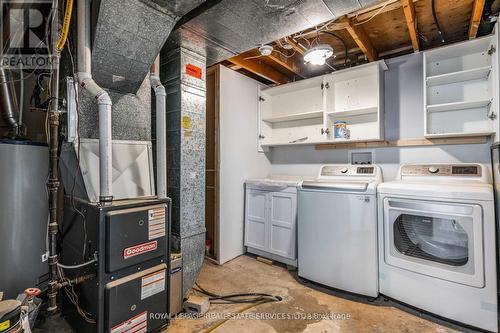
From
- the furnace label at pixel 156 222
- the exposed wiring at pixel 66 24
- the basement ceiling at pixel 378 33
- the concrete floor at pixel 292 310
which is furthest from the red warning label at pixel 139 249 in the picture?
the basement ceiling at pixel 378 33

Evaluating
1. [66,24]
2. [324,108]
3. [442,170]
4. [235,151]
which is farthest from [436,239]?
[66,24]

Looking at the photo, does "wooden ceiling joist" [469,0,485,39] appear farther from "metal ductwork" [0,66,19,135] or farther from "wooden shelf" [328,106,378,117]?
"metal ductwork" [0,66,19,135]

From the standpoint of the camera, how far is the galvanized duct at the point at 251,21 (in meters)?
1.60

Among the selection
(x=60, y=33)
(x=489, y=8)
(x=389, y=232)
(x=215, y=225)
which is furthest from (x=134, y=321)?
(x=489, y=8)

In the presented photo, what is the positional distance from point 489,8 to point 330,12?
145 centimetres

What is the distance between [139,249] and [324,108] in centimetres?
237

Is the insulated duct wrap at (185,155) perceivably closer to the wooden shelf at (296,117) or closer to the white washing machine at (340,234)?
the white washing machine at (340,234)

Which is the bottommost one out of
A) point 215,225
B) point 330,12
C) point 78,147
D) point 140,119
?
point 215,225

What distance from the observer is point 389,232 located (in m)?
2.11

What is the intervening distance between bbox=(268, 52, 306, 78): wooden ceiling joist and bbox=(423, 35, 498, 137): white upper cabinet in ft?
4.51

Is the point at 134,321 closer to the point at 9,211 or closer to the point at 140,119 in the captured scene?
the point at 9,211

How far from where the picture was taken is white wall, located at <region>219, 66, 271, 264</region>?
2.95 metres

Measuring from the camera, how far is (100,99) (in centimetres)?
147

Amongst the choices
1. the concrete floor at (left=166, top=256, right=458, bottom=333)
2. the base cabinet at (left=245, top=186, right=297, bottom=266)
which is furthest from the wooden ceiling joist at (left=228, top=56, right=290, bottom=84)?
the concrete floor at (left=166, top=256, right=458, bottom=333)
